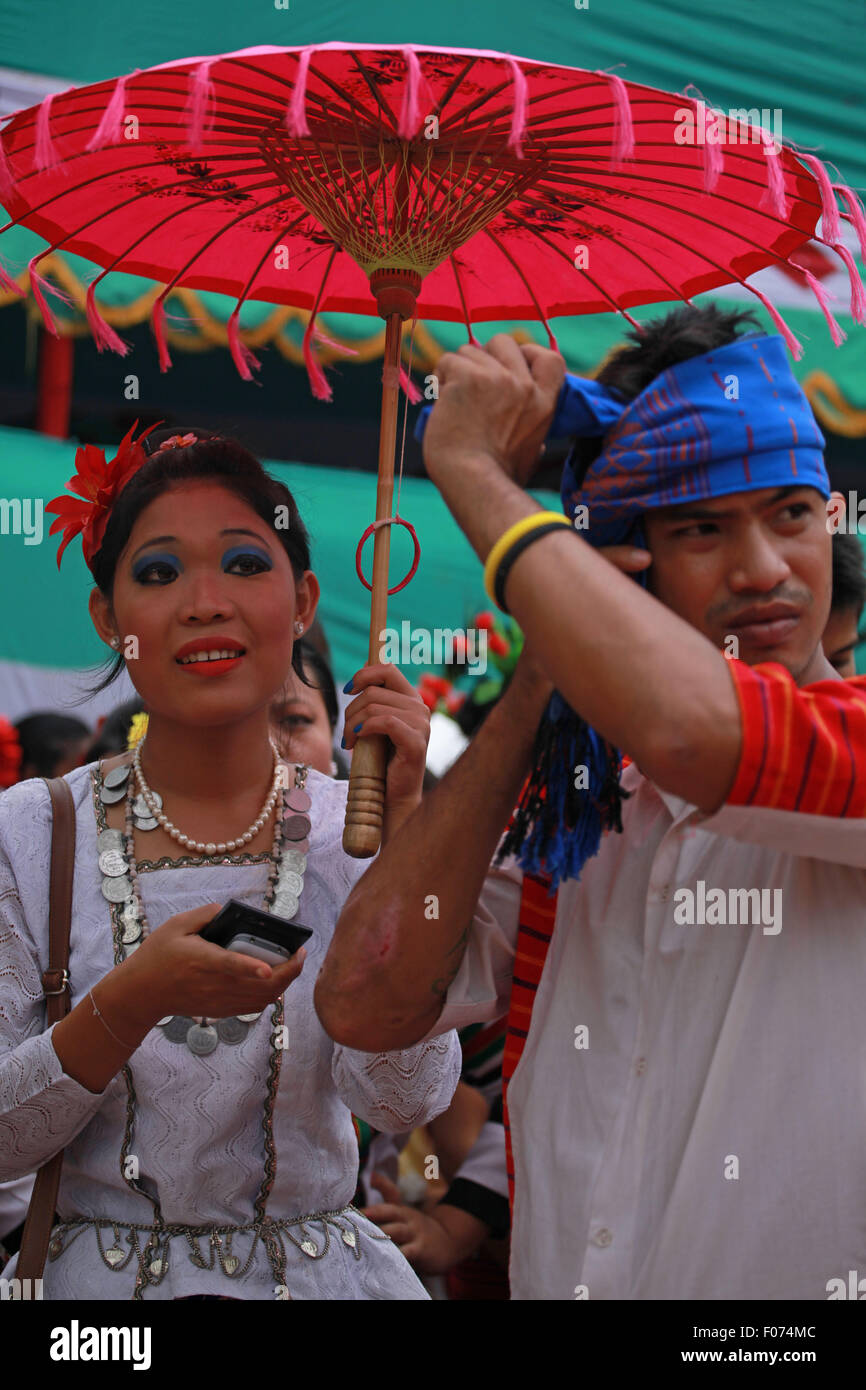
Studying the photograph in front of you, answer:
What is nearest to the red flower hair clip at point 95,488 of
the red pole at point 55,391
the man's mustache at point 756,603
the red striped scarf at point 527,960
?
the red striped scarf at point 527,960

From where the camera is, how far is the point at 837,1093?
1.69 meters

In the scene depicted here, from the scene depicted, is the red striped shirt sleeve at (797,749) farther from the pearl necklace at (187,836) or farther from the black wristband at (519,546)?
the pearl necklace at (187,836)

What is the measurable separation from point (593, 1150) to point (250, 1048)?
0.80 metres

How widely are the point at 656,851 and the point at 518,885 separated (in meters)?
0.29

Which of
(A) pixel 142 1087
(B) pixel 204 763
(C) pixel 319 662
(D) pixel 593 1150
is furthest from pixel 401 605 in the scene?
(D) pixel 593 1150

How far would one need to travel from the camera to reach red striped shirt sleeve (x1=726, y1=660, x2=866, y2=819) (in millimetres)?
1536

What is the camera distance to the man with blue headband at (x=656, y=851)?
1.57 metres

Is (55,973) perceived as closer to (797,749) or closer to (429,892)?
(429,892)

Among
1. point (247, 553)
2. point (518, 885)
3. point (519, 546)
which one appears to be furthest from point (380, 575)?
point (519, 546)

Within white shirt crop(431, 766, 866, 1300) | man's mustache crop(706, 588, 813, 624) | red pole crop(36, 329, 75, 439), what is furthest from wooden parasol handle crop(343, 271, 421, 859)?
red pole crop(36, 329, 75, 439)

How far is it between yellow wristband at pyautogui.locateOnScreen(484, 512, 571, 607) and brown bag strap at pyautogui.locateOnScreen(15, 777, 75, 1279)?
1221 millimetres

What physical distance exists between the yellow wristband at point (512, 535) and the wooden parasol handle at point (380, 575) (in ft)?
2.36

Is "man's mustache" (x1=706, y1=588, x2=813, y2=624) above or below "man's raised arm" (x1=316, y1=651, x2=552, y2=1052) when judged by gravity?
above

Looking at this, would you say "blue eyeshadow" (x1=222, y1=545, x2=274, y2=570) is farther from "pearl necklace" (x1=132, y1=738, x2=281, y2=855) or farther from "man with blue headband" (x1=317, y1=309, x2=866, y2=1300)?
"man with blue headband" (x1=317, y1=309, x2=866, y2=1300)
